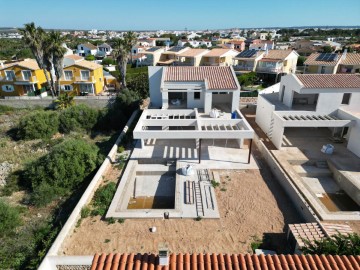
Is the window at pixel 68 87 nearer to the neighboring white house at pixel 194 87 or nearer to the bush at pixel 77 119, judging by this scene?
the bush at pixel 77 119

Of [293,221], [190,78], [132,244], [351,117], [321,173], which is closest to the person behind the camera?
[132,244]

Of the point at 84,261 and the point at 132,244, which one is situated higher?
the point at 84,261

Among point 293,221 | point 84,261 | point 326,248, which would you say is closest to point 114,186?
point 84,261

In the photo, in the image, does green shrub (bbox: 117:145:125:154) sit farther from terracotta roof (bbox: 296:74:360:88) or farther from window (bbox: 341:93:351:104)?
window (bbox: 341:93:351:104)

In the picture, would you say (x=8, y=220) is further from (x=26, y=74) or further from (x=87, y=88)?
(x=26, y=74)

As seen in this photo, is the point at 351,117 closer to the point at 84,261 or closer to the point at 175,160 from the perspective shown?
the point at 175,160

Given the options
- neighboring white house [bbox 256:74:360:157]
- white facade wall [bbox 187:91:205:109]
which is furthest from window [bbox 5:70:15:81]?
neighboring white house [bbox 256:74:360:157]
